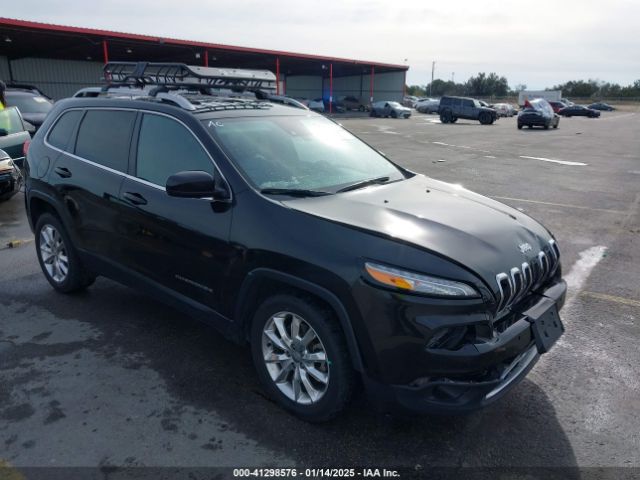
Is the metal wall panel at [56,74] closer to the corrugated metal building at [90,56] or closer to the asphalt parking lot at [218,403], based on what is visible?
the corrugated metal building at [90,56]

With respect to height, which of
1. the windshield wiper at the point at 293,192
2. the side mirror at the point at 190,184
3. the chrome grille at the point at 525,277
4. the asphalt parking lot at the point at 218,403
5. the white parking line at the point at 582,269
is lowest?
the asphalt parking lot at the point at 218,403

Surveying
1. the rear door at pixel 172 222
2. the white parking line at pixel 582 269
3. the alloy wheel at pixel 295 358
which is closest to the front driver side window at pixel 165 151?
the rear door at pixel 172 222

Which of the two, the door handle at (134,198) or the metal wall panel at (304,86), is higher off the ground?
the metal wall panel at (304,86)

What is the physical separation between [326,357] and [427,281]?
70 cm

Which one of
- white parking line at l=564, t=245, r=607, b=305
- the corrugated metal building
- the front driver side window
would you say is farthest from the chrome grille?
the corrugated metal building

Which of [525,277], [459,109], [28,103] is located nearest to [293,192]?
[525,277]

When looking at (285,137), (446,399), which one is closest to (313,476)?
(446,399)

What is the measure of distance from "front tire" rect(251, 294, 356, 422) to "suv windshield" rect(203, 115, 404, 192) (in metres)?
0.82

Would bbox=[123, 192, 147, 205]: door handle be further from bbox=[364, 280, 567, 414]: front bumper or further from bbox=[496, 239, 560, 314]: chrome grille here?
bbox=[496, 239, 560, 314]: chrome grille

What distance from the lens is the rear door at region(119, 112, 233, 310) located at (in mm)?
3234

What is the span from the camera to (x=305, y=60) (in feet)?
140

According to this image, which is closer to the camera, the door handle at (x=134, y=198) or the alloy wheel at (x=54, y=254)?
the door handle at (x=134, y=198)

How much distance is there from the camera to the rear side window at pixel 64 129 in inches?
179

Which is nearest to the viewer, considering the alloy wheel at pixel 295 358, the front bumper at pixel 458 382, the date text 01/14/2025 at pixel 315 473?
the front bumper at pixel 458 382
